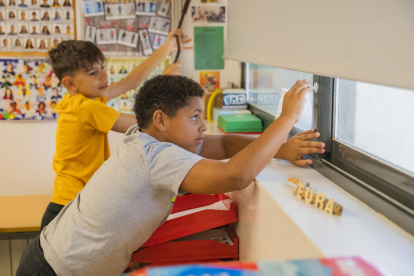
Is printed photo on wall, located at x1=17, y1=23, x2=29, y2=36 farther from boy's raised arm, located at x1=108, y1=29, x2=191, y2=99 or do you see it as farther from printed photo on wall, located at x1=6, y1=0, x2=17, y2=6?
boy's raised arm, located at x1=108, y1=29, x2=191, y2=99

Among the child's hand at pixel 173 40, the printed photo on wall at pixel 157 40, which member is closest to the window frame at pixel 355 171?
the child's hand at pixel 173 40

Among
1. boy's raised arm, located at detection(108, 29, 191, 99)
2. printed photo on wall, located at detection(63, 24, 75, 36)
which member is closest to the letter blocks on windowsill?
boy's raised arm, located at detection(108, 29, 191, 99)

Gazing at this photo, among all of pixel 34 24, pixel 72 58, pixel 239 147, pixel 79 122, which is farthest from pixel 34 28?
pixel 239 147

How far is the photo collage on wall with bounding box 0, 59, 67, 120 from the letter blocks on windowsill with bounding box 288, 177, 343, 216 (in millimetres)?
1932

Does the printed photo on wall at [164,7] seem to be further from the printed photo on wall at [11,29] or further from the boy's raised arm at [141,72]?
the printed photo on wall at [11,29]

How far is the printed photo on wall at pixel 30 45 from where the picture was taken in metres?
2.47

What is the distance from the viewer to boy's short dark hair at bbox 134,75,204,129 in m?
1.07

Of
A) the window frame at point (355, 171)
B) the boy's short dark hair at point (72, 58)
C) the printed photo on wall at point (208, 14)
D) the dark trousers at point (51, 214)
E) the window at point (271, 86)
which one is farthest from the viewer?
the printed photo on wall at point (208, 14)

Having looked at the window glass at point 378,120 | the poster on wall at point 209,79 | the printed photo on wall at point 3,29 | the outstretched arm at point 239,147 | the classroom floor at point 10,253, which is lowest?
the classroom floor at point 10,253

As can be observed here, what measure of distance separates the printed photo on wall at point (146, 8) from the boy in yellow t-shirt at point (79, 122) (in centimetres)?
83

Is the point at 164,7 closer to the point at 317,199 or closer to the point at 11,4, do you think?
the point at 11,4

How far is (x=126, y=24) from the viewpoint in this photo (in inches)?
96.7

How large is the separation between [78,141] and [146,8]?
115 centimetres

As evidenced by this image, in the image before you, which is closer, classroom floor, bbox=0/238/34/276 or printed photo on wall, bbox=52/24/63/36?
classroom floor, bbox=0/238/34/276
